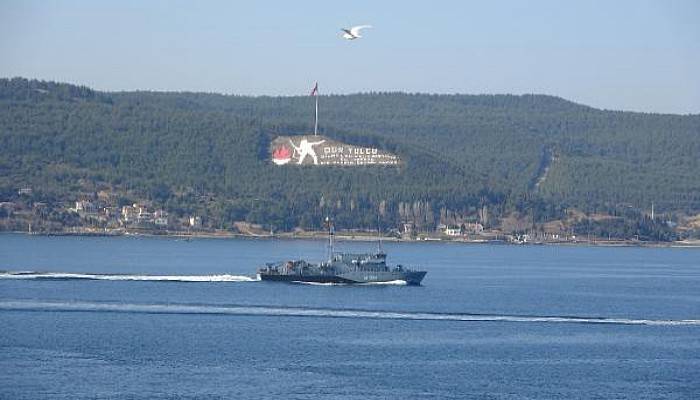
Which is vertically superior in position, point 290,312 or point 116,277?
point 116,277

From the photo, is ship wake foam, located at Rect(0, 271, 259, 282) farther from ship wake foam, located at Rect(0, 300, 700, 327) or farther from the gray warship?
ship wake foam, located at Rect(0, 300, 700, 327)

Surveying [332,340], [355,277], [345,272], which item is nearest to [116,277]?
[345,272]

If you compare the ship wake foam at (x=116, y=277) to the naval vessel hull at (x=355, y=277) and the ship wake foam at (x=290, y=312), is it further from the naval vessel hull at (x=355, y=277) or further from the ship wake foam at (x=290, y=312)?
the ship wake foam at (x=290, y=312)

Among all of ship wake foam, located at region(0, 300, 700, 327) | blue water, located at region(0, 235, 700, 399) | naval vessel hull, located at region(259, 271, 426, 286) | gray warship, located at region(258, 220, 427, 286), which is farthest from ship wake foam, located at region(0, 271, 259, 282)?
ship wake foam, located at region(0, 300, 700, 327)

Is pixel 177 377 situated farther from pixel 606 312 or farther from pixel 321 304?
pixel 606 312

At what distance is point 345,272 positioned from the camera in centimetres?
14888

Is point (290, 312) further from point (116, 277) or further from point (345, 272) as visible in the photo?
point (116, 277)

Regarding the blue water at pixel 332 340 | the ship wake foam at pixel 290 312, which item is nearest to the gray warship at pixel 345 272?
the blue water at pixel 332 340

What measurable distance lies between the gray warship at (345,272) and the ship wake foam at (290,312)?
90.3ft

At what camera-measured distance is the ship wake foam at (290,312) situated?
380 feet

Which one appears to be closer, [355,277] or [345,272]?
[355,277]

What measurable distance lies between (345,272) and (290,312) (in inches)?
1227

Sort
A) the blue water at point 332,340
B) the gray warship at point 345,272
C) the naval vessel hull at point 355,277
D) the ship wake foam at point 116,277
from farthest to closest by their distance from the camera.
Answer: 1. the gray warship at point 345,272
2. the naval vessel hull at point 355,277
3. the ship wake foam at point 116,277
4. the blue water at point 332,340

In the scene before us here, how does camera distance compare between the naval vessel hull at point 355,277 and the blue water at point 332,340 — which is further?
the naval vessel hull at point 355,277
